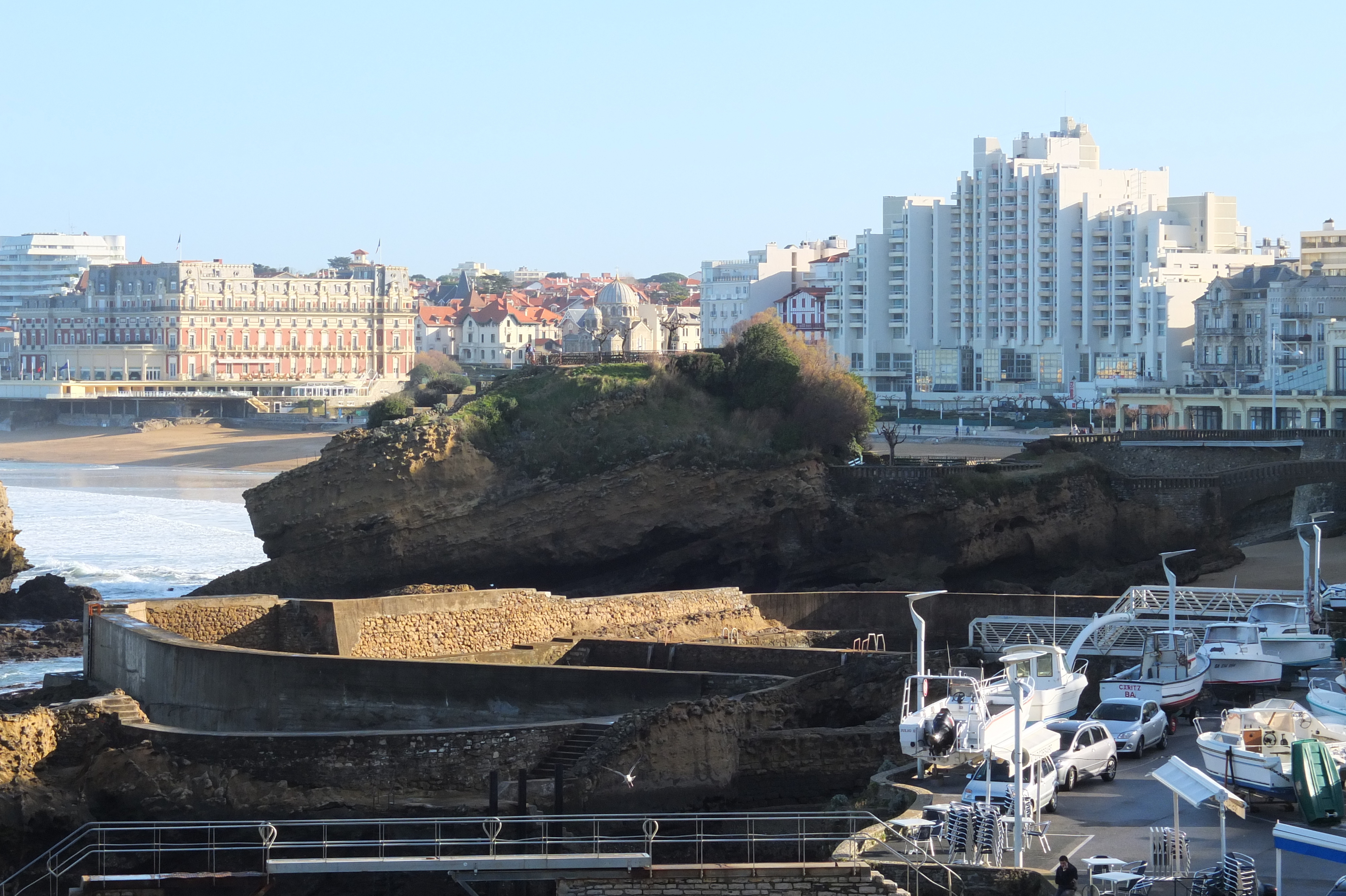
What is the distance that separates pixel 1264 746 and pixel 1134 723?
2449mm

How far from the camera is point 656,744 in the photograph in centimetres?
2030

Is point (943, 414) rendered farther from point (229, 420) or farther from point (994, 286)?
point (229, 420)

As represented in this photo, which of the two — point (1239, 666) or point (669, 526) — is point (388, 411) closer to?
point (669, 526)

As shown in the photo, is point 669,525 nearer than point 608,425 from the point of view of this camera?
Yes

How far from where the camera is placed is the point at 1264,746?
16078 millimetres

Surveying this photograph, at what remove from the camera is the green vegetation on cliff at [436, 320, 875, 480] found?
3925 centimetres

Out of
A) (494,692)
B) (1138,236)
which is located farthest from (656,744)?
(1138,236)

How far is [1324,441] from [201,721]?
29910mm

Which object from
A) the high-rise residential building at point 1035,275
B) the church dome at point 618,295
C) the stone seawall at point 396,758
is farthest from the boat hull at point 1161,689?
the church dome at point 618,295

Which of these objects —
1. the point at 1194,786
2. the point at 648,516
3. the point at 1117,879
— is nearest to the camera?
the point at 1117,879

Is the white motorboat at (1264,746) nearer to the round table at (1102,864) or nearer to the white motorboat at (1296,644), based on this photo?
the round table at (1102,864)

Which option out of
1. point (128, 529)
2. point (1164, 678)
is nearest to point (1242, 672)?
point (1164, 678)

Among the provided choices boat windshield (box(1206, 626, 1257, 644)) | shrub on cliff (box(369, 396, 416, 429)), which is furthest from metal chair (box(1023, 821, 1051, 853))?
shrub on cliff (box(369, 396, 416, 429))

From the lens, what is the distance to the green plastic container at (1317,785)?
48.7 feet
